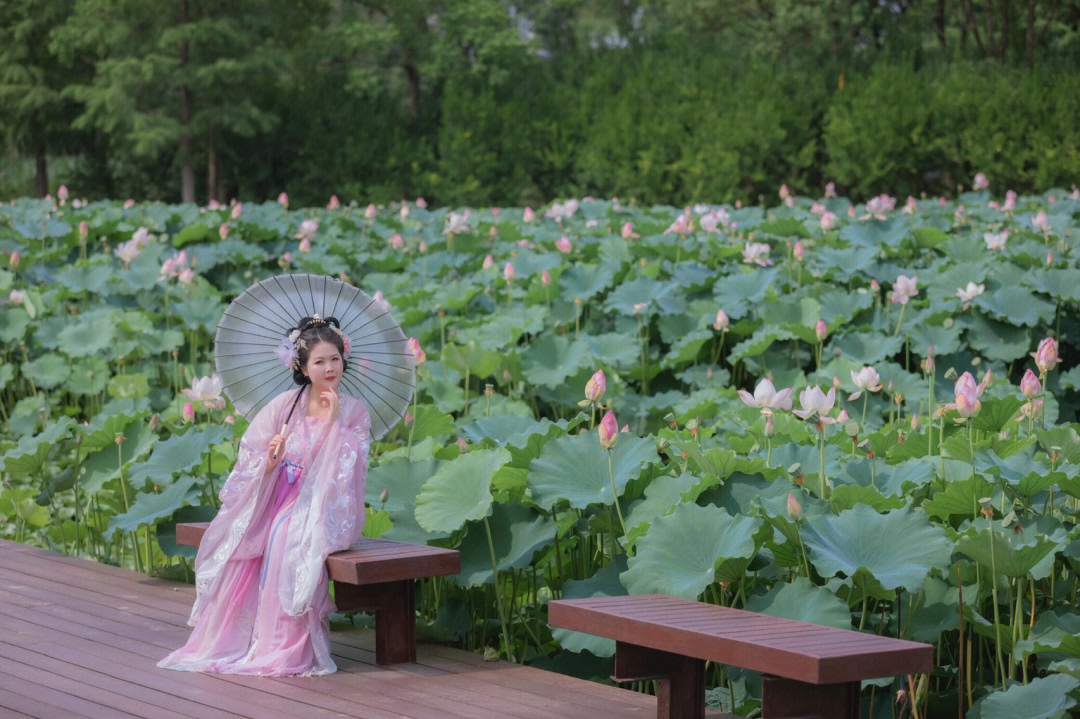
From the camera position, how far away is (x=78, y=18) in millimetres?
20781

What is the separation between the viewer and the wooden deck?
2.69m

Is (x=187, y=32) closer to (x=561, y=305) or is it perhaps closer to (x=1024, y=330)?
(x=561, y=305)

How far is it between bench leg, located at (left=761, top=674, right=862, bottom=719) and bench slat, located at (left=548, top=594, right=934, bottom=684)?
91 mm

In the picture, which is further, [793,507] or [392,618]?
[392,618]

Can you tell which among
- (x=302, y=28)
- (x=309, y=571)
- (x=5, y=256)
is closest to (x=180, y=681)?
(x=309, y=571)

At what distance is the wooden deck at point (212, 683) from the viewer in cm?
269

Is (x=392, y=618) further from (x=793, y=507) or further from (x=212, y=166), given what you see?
(x=212, y=166)

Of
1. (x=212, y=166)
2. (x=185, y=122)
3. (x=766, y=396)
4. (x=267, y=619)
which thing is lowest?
(x=267, y=619)

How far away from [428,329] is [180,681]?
3.65m

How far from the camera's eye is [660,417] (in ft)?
18.7

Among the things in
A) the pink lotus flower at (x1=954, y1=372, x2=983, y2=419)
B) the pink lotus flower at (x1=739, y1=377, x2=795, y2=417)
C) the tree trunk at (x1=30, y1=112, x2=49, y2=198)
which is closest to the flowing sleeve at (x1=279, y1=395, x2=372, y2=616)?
the pink lotus flower at (x1=739, y1=377, x2=795, y2=417)

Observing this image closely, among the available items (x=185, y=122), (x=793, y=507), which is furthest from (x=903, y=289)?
(x=185, y=122)

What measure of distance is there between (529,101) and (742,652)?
55.4 feet

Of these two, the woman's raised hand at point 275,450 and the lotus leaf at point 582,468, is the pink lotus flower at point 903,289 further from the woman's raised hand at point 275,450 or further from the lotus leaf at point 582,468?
the woman's raised hand at point 275,450
